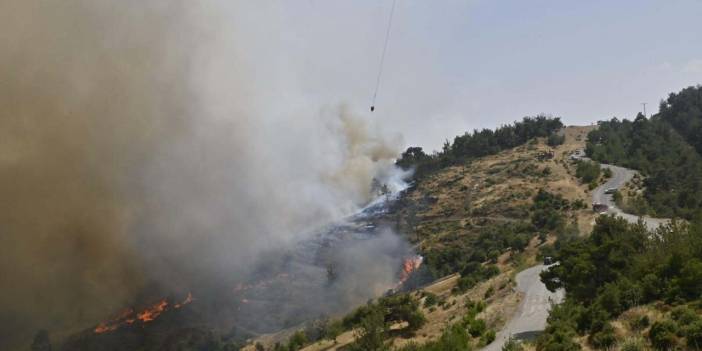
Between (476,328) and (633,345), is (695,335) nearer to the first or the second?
(633,345)

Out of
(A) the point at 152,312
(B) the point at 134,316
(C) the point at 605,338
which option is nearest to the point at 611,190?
(A) the point at 152,312

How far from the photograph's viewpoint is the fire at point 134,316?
187 feet

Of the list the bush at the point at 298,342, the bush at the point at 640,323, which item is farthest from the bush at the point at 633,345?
the bush at the point at 298,342

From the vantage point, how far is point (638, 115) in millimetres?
118062

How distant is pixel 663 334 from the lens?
16719 mm

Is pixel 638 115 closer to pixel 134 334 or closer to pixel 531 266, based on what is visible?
pixel 531 266

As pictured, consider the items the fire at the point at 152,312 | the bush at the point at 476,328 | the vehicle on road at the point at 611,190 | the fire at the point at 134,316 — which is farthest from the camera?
the vehicle on road at the point at 611,190

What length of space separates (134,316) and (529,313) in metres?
44.7

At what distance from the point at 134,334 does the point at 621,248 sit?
48.3m

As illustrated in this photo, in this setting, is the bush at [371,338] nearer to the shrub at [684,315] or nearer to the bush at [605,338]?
the bush at [605,338]

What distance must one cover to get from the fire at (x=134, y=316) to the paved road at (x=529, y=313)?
3894cm

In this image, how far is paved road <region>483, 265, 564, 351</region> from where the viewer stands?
26.0 metres

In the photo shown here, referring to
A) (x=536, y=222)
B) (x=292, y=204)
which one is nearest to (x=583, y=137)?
(x=536, y=222)

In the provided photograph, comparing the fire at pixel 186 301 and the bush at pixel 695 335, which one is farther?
the fire at pixel 186 301
